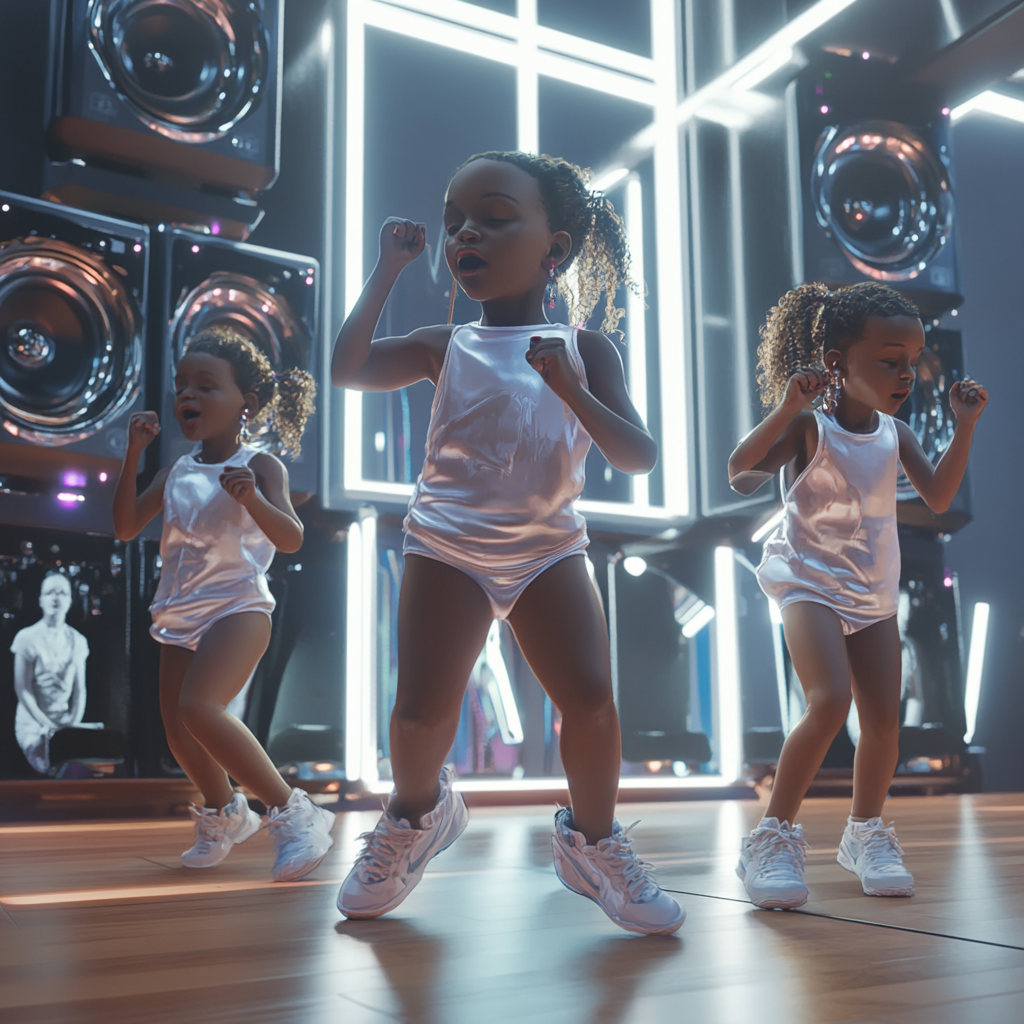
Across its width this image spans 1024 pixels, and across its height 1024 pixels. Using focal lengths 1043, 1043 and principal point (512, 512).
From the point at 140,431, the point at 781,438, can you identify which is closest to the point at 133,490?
the point at 140,431

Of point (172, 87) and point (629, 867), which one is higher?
point (172, 87)

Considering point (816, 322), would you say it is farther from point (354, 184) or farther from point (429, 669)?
point (354, 184)

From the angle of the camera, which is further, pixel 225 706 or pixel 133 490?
pixel 133 490

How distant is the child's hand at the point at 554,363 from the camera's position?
1.00m

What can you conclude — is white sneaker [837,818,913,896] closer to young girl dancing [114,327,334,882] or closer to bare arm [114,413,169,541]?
young girl dancing [114,327,334,882]

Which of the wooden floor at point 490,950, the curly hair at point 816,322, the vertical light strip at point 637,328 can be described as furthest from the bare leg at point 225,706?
the vertical light strip at point 637,328

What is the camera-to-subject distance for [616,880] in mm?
1015

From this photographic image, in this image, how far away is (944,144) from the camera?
3242 mm

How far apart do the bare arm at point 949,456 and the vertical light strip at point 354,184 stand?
158 cm

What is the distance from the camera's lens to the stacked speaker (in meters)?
2.28

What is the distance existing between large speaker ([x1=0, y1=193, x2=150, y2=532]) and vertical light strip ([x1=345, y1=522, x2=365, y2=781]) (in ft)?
2.01

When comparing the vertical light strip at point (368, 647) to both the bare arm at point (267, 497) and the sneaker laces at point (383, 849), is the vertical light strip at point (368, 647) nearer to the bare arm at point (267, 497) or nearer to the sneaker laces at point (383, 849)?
the bare arm at point (267, 497)

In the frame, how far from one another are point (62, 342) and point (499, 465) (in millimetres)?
1607

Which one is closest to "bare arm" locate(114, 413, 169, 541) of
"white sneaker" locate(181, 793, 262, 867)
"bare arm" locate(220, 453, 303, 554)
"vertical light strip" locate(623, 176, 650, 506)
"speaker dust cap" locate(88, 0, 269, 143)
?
"bare arm" locate(220, 453, 303, 554)
